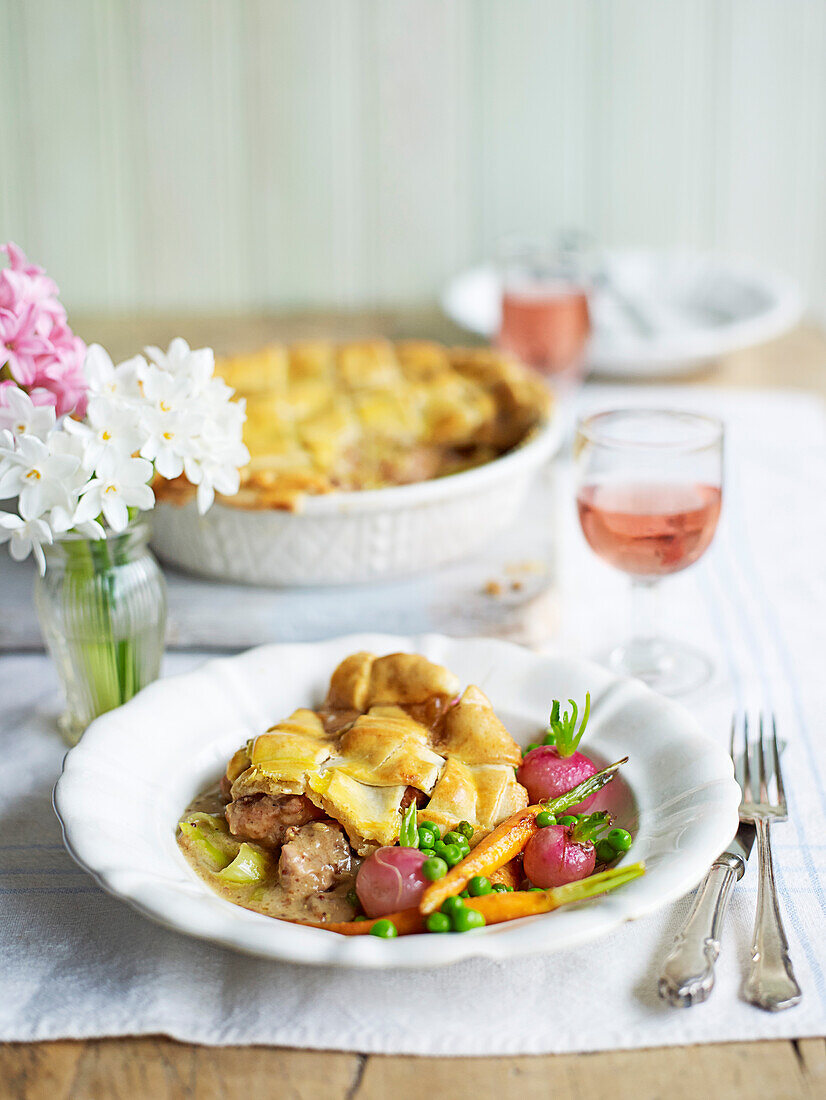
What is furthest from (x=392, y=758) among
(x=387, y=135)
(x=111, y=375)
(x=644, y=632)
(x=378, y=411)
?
(x=387, y=135)

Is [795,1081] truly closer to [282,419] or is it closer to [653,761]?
[653,761]

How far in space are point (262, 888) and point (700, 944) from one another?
15.1 inches

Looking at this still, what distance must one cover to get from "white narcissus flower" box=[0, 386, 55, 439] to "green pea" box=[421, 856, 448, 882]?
1.89 feet

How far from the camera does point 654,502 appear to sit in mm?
1462

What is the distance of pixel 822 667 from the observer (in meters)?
1.55

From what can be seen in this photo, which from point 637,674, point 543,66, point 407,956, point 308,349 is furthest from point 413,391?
point 543,66

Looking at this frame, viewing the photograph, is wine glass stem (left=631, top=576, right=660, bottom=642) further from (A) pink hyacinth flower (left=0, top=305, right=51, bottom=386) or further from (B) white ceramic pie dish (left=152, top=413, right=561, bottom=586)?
(A) pink hyacinth flower (left=0, top=305, right=51, bottom=386)

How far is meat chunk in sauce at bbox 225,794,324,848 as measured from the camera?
104 cm

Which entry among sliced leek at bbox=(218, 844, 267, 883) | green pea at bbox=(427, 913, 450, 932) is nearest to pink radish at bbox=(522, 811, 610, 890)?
green pea at bbox=(427, 913, 450, 932)

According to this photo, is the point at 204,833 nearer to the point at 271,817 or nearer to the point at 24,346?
the point at 271,817

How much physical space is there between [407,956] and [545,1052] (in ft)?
0.48

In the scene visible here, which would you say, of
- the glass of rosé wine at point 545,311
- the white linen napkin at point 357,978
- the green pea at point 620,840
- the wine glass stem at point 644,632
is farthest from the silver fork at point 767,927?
the glass of rosé wine at point 545,311

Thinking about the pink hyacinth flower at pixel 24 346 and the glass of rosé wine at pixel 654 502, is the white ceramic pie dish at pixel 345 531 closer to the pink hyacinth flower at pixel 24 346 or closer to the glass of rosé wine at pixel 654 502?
the glass of rosé wine at pixel 654 502

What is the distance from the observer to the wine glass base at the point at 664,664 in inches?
58.7
